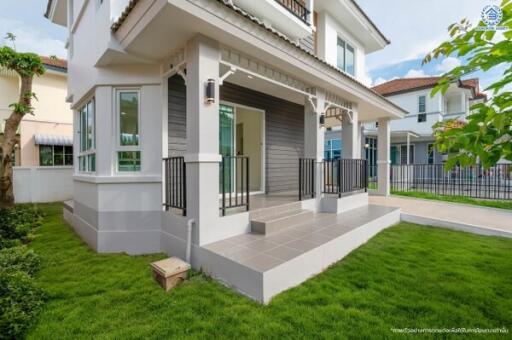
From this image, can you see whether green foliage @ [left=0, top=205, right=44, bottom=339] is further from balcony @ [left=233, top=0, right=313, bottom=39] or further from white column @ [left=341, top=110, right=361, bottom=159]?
white column @ [left=341, top=110, right=361, bottom=159]

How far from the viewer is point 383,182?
31.9ft

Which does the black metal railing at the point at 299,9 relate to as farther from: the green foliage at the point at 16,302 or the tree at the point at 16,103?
the green foliage at the point at 16,302

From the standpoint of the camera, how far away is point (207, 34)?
11.4 feet

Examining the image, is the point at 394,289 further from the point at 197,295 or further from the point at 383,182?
the point at 383,182

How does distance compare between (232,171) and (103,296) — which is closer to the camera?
(103,296)

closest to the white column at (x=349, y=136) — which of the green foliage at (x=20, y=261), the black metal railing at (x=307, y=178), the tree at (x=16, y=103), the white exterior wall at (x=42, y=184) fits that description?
the black metal railing at (x=307, y=178)

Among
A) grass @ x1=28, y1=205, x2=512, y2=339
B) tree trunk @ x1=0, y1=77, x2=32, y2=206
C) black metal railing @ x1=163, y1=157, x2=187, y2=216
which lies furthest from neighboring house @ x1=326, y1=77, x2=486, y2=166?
tree trunk @ x1=0, y1=77, x2=32, y2=206

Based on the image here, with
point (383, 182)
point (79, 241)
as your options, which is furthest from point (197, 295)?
point (383, 182)

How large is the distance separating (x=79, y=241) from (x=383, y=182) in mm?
9938

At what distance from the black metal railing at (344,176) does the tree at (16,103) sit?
28.1ft

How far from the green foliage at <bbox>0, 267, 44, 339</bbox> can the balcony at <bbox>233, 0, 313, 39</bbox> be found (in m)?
6.17

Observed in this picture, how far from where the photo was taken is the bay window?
15.2 feet

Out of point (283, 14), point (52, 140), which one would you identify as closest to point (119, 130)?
point (283, 14)

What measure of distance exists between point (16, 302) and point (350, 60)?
1035 centimetres
